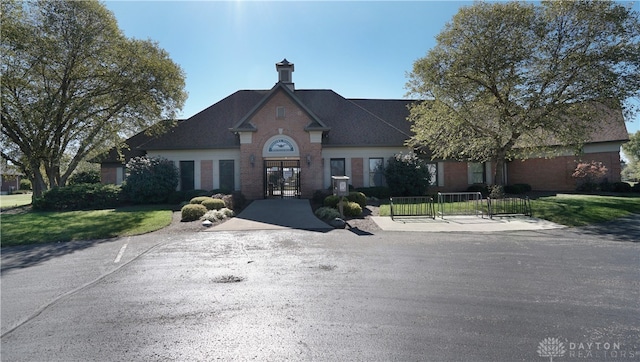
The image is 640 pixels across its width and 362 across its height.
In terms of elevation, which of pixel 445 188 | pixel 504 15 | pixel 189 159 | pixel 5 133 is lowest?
pixel 445 188

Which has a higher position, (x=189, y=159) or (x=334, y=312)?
(x=189, y=159)

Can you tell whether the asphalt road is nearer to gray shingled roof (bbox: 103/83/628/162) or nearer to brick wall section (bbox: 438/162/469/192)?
gray shingled roof (bbox: 103/83/628/162)

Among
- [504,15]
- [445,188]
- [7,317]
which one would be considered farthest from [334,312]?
[445,188]

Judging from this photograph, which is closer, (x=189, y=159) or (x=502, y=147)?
(x=502, y=147)

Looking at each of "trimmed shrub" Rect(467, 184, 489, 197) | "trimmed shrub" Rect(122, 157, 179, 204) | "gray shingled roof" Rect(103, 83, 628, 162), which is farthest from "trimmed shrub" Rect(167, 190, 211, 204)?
"trimmed shrub" Rect(467, 184, 489, 197)

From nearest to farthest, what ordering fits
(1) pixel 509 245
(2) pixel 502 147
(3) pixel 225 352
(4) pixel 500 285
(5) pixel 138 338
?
(3) pixel 225 352, (5) pixel 138 338, (4) pixel 500 285, (1) pixel 509 245, (2) pixel 502 147

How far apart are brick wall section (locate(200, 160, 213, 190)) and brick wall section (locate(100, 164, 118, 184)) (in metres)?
7.99

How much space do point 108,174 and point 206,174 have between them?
8852 mm

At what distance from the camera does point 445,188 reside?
24.0 meters

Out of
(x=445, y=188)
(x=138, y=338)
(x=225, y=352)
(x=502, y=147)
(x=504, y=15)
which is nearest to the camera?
(x=225, y=352)

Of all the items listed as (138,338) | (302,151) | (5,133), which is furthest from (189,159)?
(138,338)

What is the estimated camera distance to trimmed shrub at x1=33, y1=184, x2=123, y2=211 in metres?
17.7

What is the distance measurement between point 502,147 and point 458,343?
60.4ft

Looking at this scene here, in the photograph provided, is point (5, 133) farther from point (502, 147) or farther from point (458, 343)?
point (502, 147)
